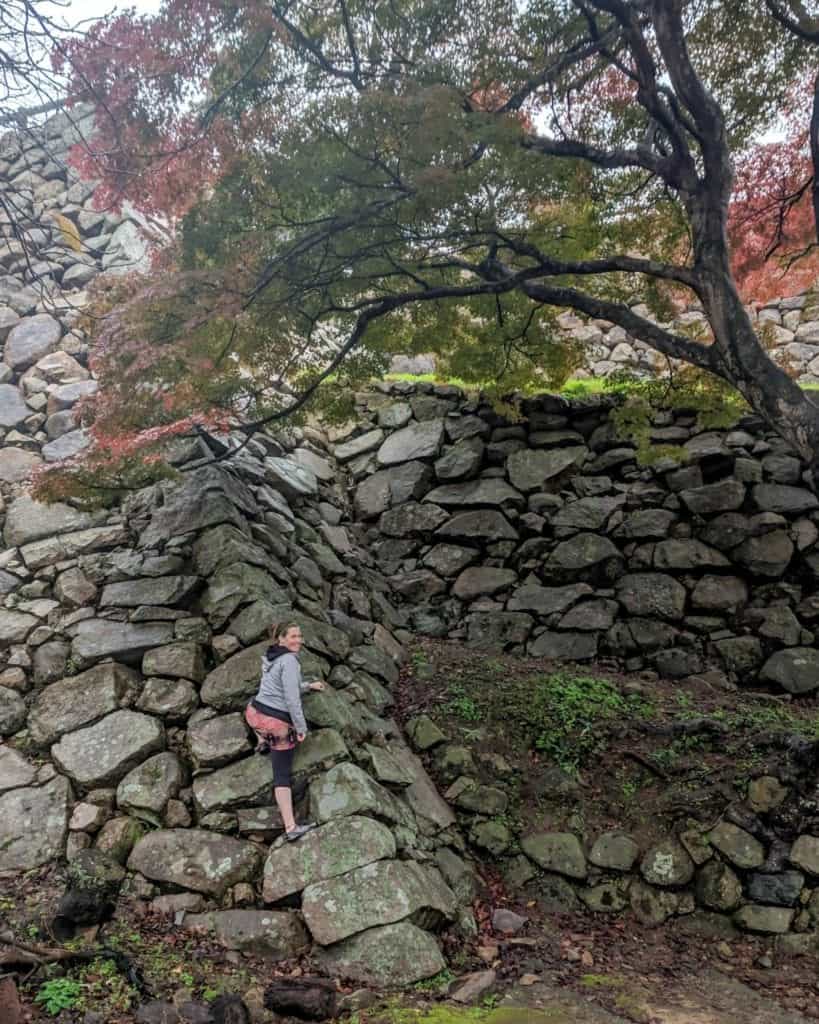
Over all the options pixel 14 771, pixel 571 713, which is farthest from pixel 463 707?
pixel 14 771

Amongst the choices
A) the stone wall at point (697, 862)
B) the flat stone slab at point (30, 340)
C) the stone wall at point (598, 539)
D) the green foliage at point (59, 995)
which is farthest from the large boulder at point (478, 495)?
the green foliage at point (59, 995)

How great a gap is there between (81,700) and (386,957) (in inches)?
125

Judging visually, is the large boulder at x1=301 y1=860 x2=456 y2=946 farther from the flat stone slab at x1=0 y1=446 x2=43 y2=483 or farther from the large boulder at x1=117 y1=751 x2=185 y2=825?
the flat stone slab at x1=0 y1=446 x2=43 y2=483

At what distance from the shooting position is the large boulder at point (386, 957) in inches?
168

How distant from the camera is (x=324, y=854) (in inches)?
190

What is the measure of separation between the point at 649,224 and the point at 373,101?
11.1ft

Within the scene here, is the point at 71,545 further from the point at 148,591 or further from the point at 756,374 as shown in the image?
the point at 756,374

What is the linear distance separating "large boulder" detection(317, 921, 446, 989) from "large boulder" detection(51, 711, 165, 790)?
6.72 feet

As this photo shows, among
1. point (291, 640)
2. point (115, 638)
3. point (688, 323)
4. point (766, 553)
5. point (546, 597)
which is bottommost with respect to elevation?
point (115, 638)

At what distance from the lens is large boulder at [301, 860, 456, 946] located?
4473 millimetres

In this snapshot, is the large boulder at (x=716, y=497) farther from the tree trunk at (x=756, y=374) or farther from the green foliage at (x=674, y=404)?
the tree trunk at (x=756, y=374)

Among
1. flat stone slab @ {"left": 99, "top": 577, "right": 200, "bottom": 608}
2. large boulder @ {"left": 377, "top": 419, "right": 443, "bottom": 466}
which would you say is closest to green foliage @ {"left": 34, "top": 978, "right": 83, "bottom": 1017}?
flat stone slab @ {"left": 99, "top": 577, "right": 200, "bottom": 608}

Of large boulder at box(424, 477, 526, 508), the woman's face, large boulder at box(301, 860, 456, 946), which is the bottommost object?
large boulder at box(301, 860, 456, 946)

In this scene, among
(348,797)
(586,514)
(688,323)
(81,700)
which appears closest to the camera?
(348,797)
